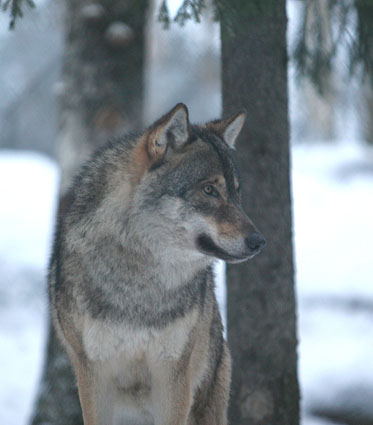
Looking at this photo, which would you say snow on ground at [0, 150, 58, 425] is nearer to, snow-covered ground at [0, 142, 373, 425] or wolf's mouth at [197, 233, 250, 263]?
snow-covered ground at [0, 142, 373, 425]

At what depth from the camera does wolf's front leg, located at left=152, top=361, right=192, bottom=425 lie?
3443mm

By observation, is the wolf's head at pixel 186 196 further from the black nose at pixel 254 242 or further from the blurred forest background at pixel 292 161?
the blurred forest background at pixel 292 161

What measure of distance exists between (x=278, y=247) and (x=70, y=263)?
56.3 inches

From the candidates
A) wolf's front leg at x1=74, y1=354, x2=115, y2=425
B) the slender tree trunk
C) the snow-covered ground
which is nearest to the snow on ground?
the snow-covered ground

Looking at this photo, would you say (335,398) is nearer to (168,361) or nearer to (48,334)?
(48,334)

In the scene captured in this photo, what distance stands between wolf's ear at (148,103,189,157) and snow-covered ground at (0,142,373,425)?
4118 millimetres

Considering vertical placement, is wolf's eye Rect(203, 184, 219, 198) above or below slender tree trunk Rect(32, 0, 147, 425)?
below

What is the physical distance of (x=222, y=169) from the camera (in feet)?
11.2

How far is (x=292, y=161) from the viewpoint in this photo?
10719 millimetres

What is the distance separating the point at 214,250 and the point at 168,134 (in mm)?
606

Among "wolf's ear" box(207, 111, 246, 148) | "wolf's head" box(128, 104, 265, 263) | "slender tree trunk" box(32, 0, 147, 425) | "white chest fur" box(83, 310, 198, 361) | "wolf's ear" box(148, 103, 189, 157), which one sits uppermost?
"slender tree trunk" box(32, 0, 147, 425)

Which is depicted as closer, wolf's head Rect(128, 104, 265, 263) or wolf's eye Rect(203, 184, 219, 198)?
wolf's head Rect(128, 104, 265, 263)

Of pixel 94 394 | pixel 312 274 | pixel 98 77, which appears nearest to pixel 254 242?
pixel 94 394

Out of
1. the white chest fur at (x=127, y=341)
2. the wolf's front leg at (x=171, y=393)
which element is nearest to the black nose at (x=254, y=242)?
the white chest fur at (x=127, y=341)
